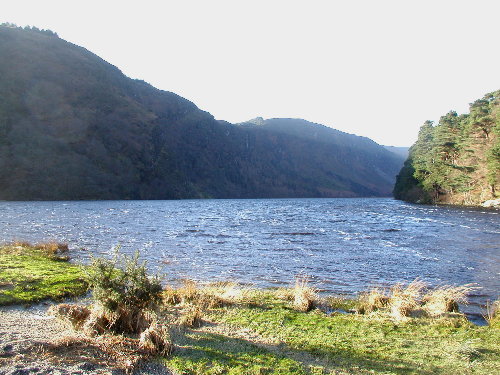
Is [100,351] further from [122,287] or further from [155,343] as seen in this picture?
[122,287]

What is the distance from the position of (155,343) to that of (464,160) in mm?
79414

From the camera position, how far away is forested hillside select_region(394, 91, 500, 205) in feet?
212

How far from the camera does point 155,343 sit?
294 inches

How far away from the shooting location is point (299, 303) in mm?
11914

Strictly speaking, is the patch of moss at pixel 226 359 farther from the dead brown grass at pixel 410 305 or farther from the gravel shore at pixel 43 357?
the dead brown grass at pixel 410 305

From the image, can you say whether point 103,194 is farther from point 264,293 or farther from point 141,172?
point 264,293

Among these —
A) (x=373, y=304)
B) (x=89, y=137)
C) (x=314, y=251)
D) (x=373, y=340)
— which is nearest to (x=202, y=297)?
(x=373, y=340)

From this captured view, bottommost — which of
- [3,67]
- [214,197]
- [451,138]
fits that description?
[214,197]

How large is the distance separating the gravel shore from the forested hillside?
6448cm

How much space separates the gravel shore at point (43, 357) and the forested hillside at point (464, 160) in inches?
2538

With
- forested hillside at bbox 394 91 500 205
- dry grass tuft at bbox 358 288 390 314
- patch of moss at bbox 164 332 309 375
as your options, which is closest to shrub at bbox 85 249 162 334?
patch of moss at bbox 164 332 309 375

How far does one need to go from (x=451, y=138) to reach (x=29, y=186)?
93200mm

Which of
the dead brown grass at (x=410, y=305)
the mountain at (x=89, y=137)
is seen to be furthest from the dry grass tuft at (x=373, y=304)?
the mountain at (x=89, y=137)

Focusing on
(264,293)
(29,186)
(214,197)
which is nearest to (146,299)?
(264,293)
